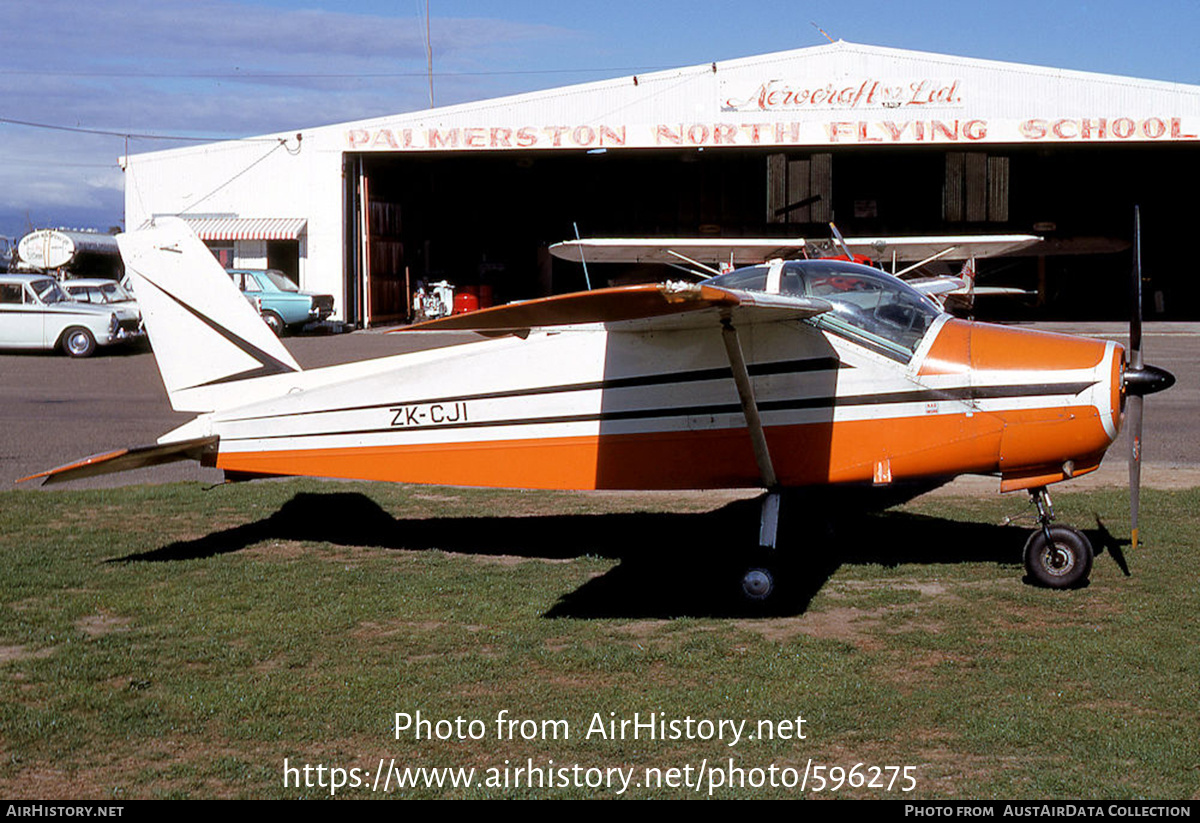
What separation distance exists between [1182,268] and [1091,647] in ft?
151

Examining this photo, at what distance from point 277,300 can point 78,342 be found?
22.7 feet

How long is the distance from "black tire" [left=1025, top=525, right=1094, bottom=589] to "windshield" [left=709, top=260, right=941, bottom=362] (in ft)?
5.01

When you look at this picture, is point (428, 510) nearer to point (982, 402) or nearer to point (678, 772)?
point (982, 402)

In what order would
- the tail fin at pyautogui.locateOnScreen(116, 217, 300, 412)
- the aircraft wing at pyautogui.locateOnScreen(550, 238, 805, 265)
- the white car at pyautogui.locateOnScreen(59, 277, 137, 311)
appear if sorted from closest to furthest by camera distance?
1. the tail fin at pyautogui.locateOnScreen(116, 217, 300, 412)
2. the aircraft wing at pyautogui.locateOnScreen(550, 238, 805, 265)
3. the white car at pyautogui.locateOnScreen(59, 277, 137, 311)

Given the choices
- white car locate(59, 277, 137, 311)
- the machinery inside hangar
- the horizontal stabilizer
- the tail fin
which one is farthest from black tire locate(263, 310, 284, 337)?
the horizontal stabilizer

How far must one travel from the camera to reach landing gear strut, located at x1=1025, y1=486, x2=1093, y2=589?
729 cm

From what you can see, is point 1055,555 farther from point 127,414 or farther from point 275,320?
point 275,320

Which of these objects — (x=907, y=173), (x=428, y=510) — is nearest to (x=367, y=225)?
(x=907, y=173)

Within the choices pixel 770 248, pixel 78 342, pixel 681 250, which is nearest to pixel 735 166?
pixel 770 248

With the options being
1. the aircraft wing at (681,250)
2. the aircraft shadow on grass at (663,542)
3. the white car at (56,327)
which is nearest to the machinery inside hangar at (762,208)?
the aircraft wing at (681,250)

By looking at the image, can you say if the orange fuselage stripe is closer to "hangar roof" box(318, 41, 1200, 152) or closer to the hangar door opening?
"hangar roof" box(318, 41, 1200, 152)

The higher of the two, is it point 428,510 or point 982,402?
point 982,402

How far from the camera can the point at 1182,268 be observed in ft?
151

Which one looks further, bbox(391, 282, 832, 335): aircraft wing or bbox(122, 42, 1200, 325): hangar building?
Answer: bbox(122, 42, 1200, 325): hangar building
